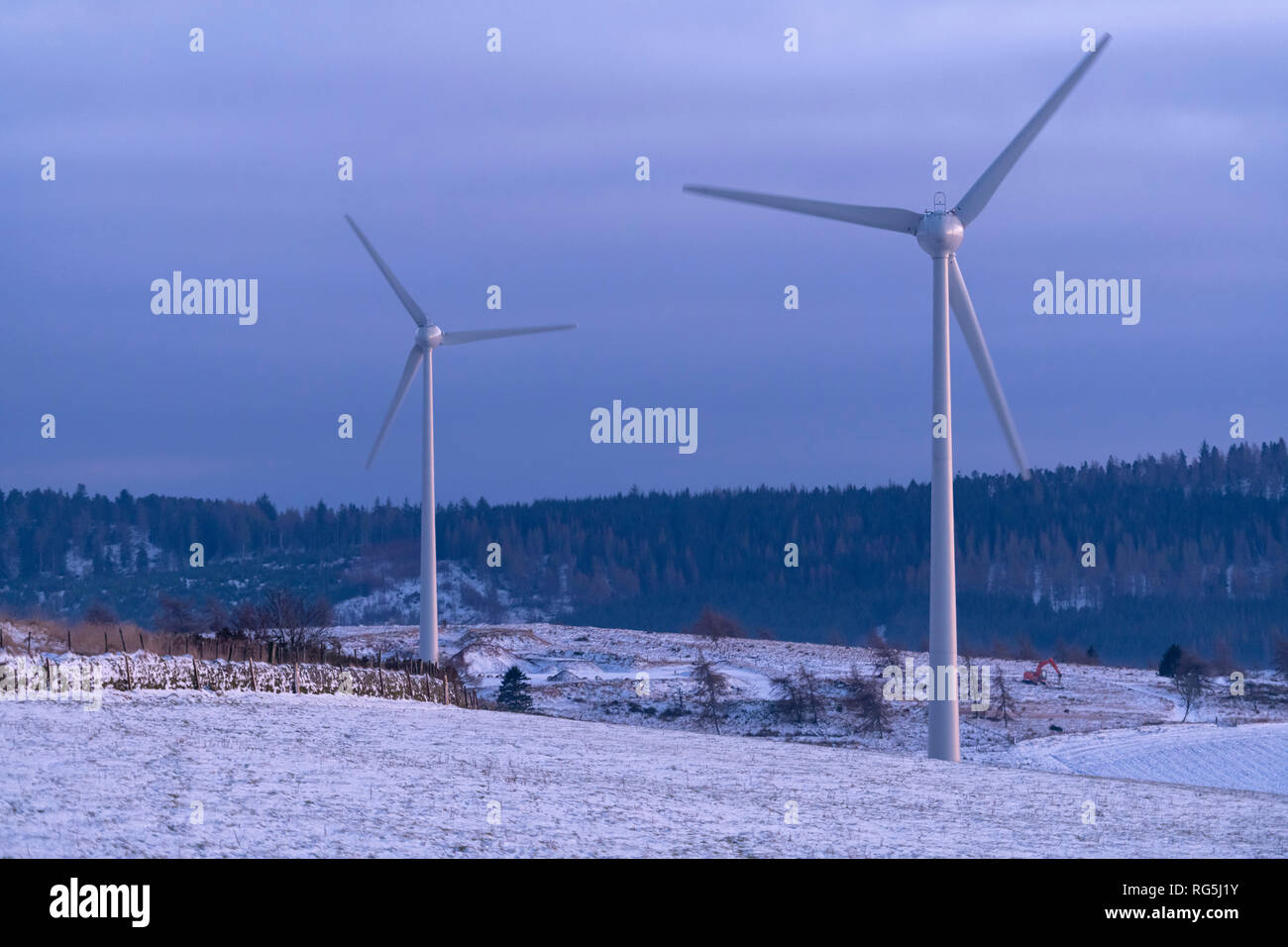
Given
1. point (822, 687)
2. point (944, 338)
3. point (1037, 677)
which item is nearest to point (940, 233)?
point (944, 338)

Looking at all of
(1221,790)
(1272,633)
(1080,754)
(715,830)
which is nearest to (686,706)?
(1080,754)

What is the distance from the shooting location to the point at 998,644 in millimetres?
131375

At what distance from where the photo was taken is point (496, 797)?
2606 cm

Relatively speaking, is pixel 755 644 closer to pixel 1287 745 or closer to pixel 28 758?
pixel 1287 745

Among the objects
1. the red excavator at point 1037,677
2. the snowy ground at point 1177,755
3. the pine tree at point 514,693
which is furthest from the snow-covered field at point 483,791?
the red excavator at point 1037,677

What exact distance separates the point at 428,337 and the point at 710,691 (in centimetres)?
2176

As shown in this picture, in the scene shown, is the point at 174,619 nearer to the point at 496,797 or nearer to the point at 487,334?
the point at 487,334

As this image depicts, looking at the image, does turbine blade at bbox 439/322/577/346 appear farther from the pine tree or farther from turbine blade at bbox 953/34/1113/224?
turbine blade at bbox 953/34/1113/224

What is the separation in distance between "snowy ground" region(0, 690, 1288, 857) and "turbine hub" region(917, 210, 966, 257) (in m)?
14.7

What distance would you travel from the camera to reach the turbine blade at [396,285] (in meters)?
62.7

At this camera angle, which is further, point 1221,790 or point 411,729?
point 411,729

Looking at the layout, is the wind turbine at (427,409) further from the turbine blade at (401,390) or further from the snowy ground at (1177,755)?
the snowy ground at (1177,755)

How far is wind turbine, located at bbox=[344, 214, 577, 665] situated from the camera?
2360 inches

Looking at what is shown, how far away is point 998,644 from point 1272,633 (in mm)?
55105
